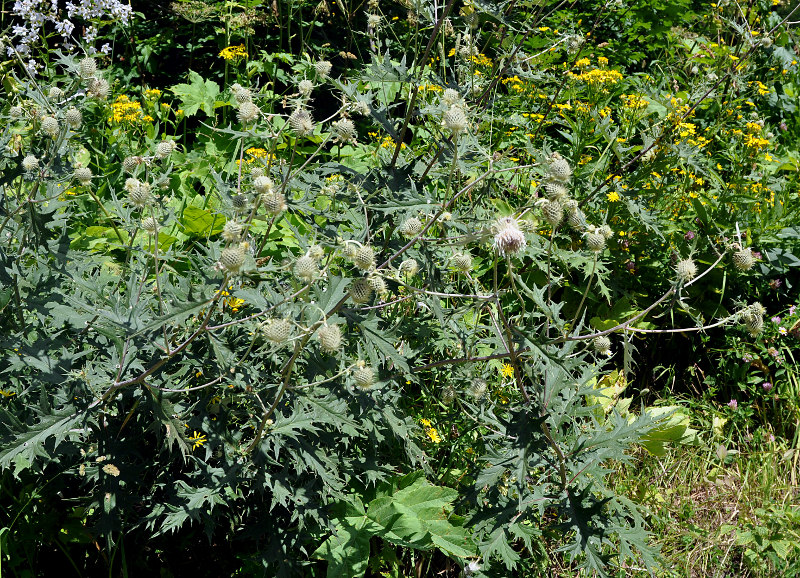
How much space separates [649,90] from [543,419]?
2509 mm

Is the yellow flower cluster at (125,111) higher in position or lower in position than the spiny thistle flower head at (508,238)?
lower

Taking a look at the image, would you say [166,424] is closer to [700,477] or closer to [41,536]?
[41,536]

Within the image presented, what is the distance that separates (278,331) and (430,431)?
1.20 meters

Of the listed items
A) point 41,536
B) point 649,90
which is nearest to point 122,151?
point 41,536

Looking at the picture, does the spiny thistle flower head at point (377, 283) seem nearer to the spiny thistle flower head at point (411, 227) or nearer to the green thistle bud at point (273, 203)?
the spiny thistle flower head at point (411, 227)

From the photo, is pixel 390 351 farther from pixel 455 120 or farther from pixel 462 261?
pixel 455 120

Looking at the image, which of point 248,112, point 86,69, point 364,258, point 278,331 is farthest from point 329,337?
point 86,69

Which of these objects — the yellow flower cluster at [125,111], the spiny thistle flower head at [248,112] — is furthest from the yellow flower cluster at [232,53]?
the spiny thistle flower head at [248,112]

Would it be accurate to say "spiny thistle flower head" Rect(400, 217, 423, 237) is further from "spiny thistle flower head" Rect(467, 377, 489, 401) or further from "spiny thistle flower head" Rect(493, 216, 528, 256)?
"spiny thistle flower head" Rect(467, 377, 489, 401)

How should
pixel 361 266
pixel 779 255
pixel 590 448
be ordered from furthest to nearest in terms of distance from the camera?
pixel 779 255, pixel 590 448, pixel 361 266

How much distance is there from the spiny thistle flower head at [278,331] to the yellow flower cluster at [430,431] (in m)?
1.15

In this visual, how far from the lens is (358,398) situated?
7.38ft

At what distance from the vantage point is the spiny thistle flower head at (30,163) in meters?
2.21

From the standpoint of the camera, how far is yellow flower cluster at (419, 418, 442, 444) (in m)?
2.83
